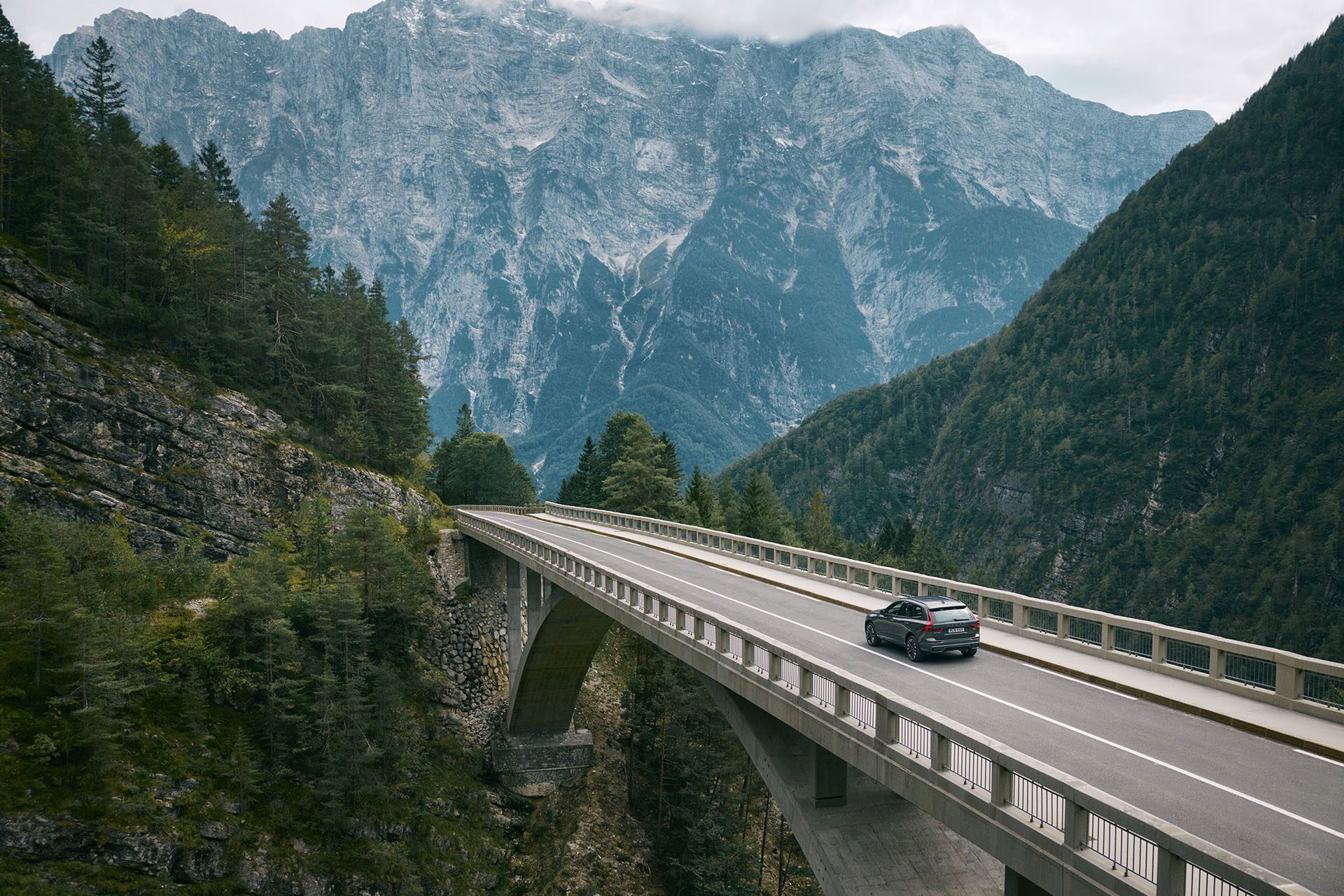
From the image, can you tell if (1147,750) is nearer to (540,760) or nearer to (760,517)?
(540,760)

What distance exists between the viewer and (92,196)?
4197 cm

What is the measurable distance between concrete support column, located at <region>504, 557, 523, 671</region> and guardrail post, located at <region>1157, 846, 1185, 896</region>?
122ft

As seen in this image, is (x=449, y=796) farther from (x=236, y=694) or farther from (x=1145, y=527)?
(x=1145, y=527)

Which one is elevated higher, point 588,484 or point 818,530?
point 588,484

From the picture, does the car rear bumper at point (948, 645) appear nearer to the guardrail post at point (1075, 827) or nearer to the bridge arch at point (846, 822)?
the bridge arch at point (846, 822)

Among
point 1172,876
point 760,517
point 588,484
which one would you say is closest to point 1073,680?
point 1172,876

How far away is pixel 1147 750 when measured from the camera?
1248 cm

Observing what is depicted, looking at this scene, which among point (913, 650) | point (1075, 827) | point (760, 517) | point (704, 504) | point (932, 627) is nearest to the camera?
point (1075, 827)

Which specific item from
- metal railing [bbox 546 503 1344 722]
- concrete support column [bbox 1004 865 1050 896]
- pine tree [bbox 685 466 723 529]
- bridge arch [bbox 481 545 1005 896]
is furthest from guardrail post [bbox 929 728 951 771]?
pine tree [bbox 685 466 723 529]

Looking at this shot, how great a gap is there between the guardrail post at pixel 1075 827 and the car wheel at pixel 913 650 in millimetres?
8613

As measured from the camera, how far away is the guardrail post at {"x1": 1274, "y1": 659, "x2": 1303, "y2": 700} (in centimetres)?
1404

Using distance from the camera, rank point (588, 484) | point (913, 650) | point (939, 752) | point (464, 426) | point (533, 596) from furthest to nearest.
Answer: point (464, 426) < point (588, 484) < point (533, 596) < point (913, 650) < point (939, 752)

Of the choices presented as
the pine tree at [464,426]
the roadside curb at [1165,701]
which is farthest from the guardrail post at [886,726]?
the pine tree at [464,426]

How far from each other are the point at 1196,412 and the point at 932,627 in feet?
545
